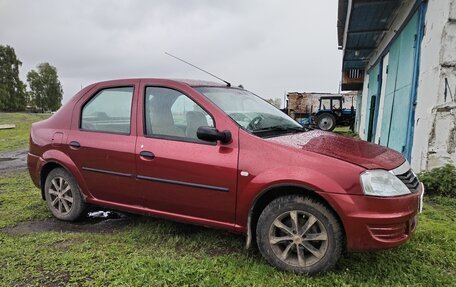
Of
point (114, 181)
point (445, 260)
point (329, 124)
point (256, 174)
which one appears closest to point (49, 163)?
point (114, 181)

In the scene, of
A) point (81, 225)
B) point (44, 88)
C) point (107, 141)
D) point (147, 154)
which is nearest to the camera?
point (147, 154)

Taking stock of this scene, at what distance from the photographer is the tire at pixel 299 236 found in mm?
2725

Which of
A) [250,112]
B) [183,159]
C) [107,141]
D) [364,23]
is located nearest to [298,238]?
[183,159]

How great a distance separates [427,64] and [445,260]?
3.41 m

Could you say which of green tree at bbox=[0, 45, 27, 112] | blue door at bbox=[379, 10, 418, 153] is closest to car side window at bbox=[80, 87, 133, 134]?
blue door at bbox=[379, 10, 418, 153]

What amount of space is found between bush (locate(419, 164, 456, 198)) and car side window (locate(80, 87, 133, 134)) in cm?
420

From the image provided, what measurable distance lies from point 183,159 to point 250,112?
0.88m

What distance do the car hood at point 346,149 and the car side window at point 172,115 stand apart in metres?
0.74

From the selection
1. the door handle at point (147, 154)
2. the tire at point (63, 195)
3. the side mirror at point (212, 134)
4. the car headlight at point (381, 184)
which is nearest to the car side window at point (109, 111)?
the door handle at point (147, 154)

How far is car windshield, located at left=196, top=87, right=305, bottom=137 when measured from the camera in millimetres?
→ 3301

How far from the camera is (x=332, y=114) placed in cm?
2091

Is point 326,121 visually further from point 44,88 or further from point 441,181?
point 44,88

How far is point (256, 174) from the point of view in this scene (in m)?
2.91

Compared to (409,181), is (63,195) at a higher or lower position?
lower
